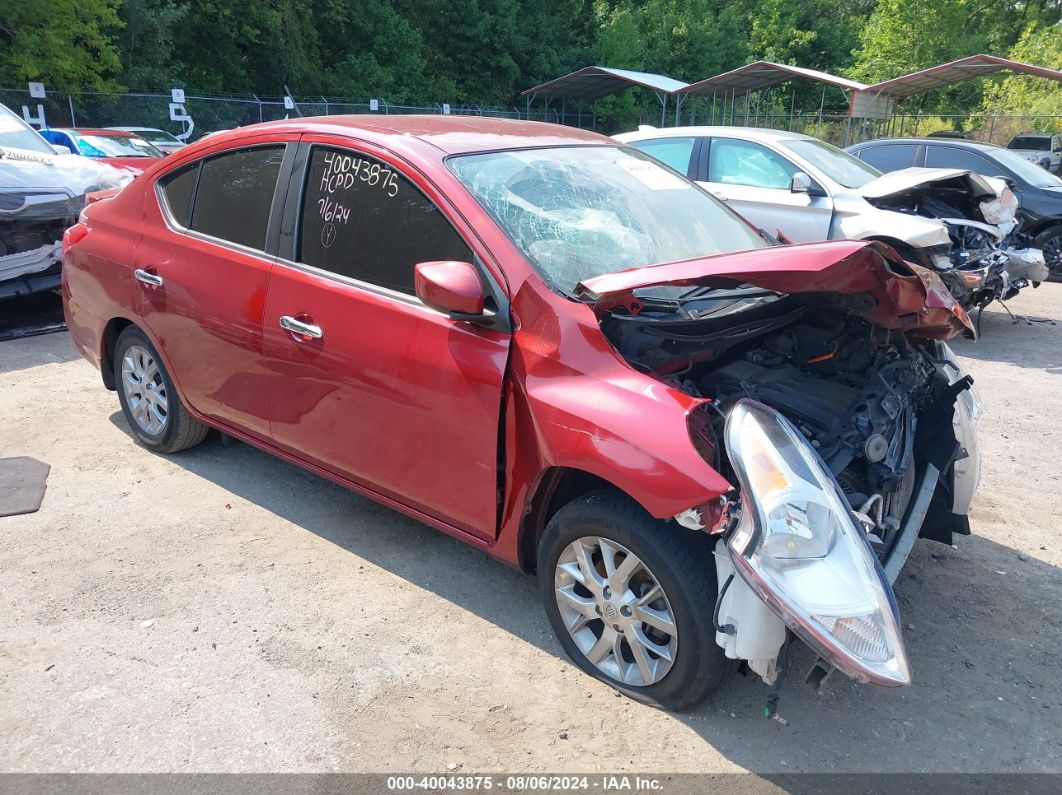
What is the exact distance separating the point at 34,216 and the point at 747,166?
256 inches

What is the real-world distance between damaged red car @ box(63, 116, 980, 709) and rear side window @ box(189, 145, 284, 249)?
0.04 feet

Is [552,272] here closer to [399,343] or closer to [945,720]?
[399,343]

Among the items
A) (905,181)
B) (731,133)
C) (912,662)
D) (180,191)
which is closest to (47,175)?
(180,191)

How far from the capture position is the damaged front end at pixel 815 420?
236cm

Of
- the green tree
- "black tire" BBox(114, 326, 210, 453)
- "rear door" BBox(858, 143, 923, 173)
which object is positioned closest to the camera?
"black tire" BBox(114, 326, 210, 453)

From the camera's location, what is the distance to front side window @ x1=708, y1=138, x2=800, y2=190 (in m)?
8.29

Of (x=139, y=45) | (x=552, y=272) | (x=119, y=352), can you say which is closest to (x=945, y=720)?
(x=552, y=272)

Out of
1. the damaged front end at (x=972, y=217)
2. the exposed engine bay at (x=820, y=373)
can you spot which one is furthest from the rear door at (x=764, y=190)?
the exposed engine bay at (x=820, y=373)

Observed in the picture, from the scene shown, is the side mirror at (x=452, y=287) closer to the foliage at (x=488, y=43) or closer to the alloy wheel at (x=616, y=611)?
the alloy wheel at (x=616, y=611)

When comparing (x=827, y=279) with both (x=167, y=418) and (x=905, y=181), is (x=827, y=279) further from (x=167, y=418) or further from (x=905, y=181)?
(x=167, y=418)

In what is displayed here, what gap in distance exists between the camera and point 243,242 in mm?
3939

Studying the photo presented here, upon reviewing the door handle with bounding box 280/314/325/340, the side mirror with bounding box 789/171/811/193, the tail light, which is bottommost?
the door handle with bounding box 280/314/325/340

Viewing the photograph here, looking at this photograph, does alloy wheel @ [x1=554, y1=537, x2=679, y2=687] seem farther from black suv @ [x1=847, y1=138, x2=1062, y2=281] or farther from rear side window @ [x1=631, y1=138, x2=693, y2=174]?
black suv @ [x1=847, y1=138, x2=1062, y2=281]

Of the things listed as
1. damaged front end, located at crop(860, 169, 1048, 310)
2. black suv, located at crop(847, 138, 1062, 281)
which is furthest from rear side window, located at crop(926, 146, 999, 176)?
damaged front end, located at crop(860, 169, 1048, 310)
